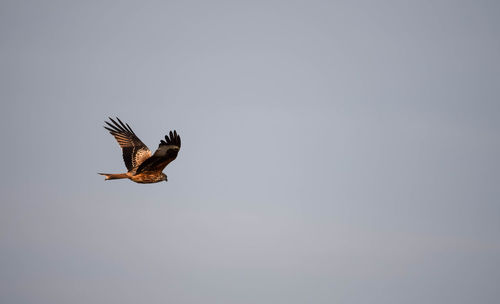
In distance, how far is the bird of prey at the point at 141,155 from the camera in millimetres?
20078

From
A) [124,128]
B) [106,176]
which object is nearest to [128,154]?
[124,128]

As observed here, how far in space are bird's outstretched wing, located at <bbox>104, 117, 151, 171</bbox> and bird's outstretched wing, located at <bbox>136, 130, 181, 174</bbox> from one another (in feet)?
8.41

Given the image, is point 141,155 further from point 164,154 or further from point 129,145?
point 164,154

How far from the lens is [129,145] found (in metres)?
25.9

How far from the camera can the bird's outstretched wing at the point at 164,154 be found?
19875 mm

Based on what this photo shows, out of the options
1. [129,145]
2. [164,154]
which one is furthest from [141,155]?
[164,154]

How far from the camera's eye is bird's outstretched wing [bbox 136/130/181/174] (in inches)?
782

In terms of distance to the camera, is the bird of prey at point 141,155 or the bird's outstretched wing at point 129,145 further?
the bird's outstretched wing at point 129,145

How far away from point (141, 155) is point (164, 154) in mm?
4854

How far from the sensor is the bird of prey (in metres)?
20.1

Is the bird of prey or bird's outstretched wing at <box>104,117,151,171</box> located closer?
the bird of prey

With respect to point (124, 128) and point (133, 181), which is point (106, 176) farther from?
point (124, 128)

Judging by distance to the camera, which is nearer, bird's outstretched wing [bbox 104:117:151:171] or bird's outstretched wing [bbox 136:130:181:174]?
bird's outstretched wing [bbox 136:130:181:174]

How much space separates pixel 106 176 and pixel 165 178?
2.47 meters
